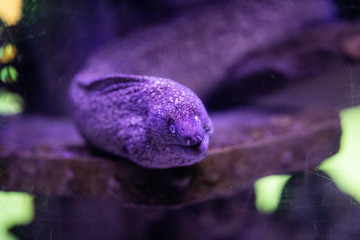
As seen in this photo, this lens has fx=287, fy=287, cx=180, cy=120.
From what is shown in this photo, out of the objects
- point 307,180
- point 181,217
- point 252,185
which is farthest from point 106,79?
point 307,180

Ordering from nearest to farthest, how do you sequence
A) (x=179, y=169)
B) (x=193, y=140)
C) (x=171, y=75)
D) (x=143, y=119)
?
1. (x=193, y=140)
2. (x=143, y=119)
3. (x=179, y=169)
4. (x=171, y=75)

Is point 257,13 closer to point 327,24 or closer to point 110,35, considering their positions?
point 327,24

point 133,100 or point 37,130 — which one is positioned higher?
point 133,100

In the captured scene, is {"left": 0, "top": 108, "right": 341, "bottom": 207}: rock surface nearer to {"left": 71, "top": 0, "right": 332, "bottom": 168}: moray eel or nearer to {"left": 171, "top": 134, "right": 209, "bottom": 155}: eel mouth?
{"left": 71, "top": 0, "right": 332, "bottom": 168}: moray eel

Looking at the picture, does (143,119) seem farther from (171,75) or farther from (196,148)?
(171,75)

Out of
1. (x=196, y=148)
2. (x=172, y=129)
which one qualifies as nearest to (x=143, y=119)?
(x=172, y=129)

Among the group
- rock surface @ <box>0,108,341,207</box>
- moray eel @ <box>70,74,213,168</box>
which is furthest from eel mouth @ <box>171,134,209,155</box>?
rock surface @ <box>0,108,341,207</box>

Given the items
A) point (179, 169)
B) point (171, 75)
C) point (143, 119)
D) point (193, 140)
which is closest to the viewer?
point (193, 140)

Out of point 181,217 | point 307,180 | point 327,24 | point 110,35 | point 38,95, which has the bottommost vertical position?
point 181,217
